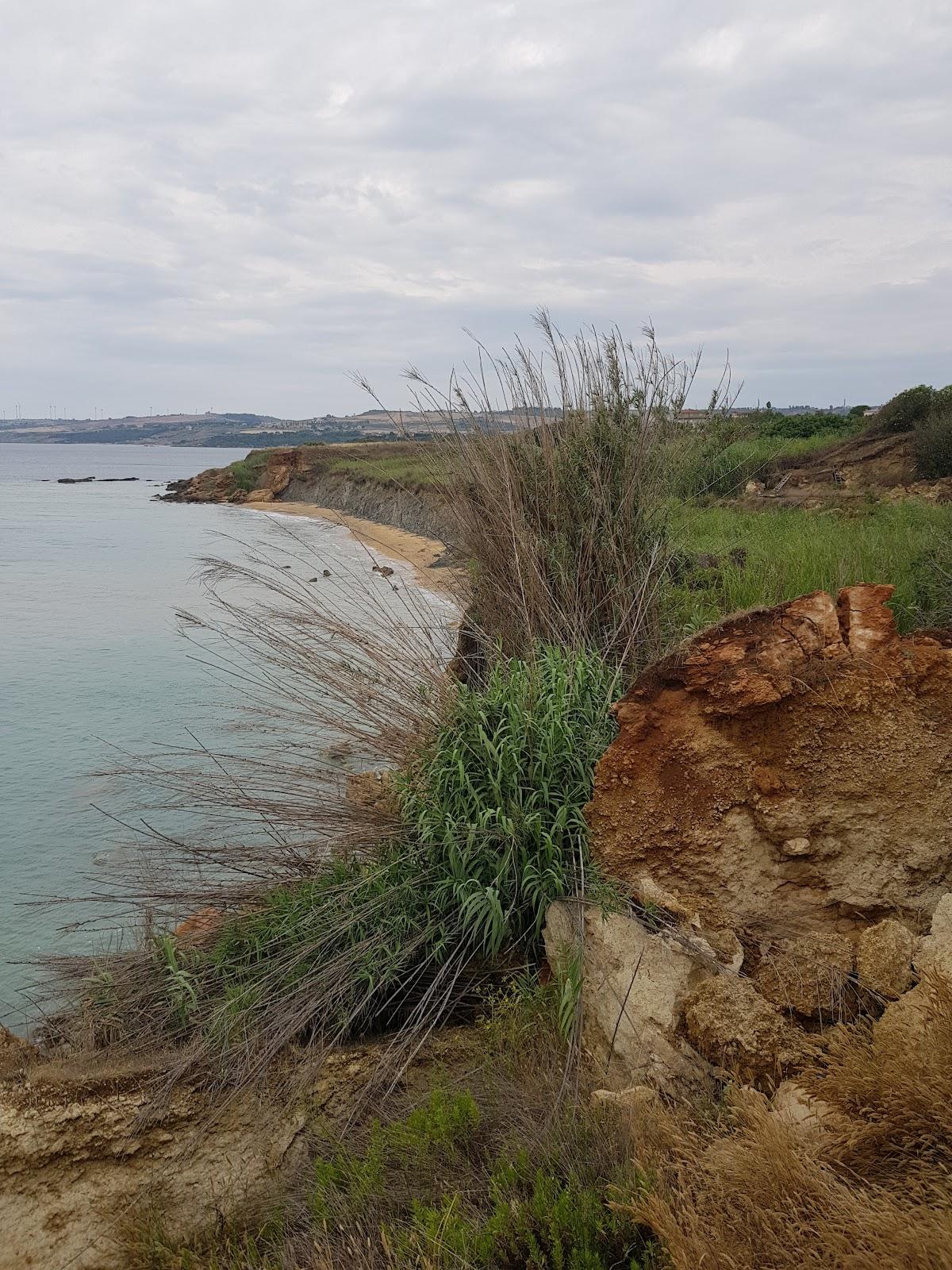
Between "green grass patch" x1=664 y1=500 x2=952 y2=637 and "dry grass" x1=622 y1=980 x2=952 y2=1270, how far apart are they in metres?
2.77

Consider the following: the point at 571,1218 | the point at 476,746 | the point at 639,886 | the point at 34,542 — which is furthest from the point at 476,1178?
the point at 34,542

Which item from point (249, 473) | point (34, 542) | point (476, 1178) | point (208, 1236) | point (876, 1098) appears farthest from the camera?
point (249, 473)

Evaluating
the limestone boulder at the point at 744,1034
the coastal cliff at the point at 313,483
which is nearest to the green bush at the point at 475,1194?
the limestone boulder at the point at 744,1034

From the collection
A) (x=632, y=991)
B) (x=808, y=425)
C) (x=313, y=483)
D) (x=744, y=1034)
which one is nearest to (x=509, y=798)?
(x=632, y=991)

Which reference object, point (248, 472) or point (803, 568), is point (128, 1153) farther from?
point (248, 472)

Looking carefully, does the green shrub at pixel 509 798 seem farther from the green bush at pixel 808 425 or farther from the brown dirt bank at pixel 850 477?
the green bush at pixel 808 425

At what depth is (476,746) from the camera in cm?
423

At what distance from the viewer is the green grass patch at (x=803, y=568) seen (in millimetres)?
5535

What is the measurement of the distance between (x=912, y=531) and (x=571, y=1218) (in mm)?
6165

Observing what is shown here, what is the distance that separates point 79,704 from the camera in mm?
12812

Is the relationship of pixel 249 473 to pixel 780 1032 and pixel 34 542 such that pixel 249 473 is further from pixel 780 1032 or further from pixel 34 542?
pixel 780 1032

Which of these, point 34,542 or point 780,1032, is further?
point 34,542

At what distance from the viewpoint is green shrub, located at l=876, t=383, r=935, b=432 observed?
1602 centimetres

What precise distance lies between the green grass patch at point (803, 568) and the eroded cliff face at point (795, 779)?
1.16 m
